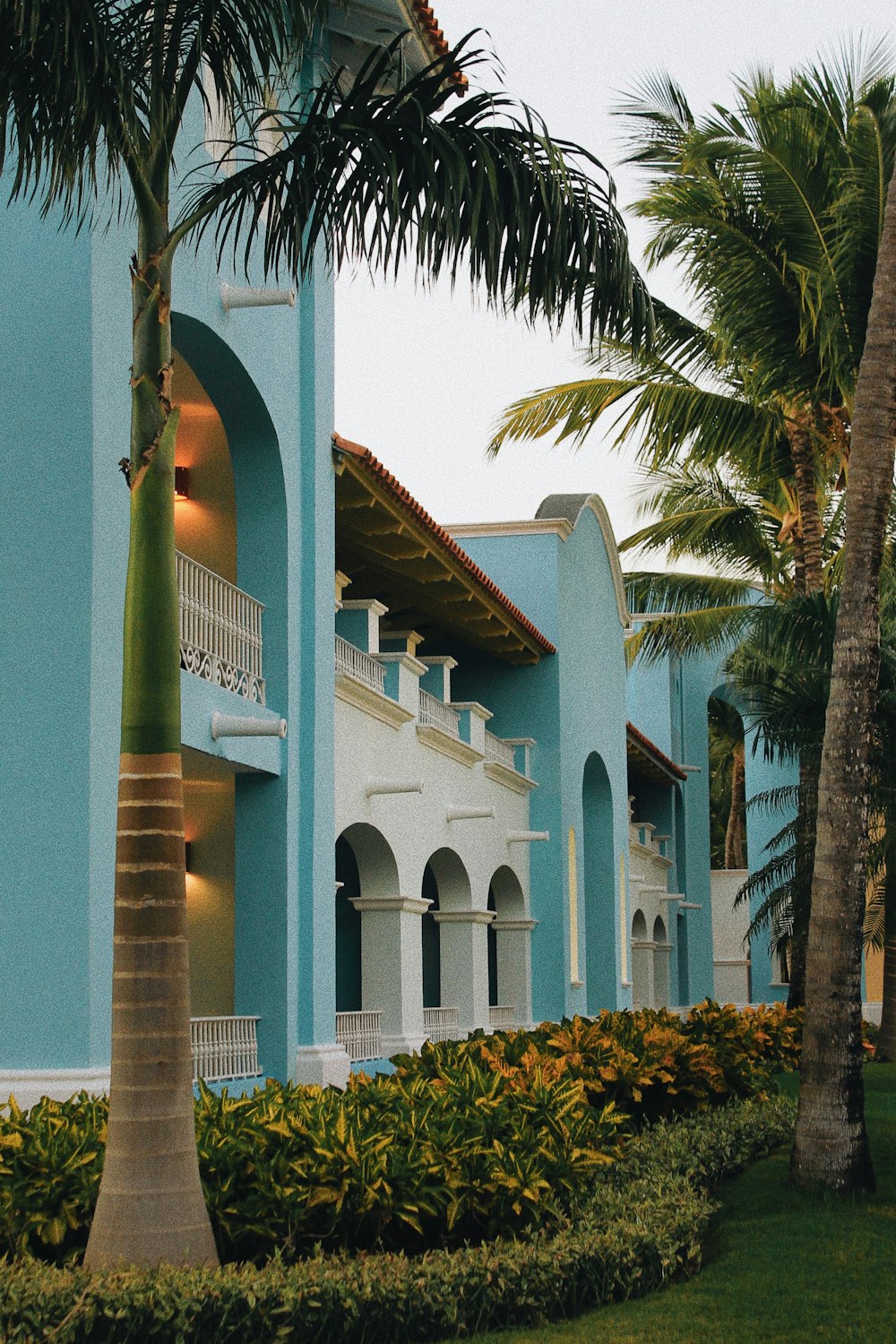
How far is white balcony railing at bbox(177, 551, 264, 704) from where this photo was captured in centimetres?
1226

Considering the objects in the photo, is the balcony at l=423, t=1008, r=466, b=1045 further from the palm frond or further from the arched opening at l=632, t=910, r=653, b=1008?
the arched opening at l=632, t=910, r=653, b=1008

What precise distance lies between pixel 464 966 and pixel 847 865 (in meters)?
10.6

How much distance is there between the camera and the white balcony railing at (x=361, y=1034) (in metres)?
15.9

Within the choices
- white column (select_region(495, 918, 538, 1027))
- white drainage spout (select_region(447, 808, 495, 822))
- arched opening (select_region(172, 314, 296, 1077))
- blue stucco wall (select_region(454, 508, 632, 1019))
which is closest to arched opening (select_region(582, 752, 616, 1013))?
blue stucco wall (select_region(454, 508, 632, 1019))

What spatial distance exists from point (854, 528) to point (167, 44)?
6.00 meters

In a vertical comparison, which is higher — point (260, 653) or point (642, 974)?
point (260, 653)

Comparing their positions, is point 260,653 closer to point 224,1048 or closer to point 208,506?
point 208,506

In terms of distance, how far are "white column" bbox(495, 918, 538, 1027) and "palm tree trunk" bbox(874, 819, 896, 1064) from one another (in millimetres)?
5386

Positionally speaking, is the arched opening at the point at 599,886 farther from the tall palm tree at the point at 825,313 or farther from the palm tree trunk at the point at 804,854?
the tall palm tree at the point at 825,313

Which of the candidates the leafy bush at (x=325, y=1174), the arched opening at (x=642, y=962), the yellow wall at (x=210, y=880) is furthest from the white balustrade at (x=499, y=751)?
the leafy bush at (x=325, y=1174)

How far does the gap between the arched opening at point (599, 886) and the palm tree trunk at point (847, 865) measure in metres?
16.0

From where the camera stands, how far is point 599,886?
28.2 meters

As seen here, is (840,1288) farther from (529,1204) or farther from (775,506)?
(775,506)

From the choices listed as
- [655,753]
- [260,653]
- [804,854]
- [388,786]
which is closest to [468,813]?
[388,786]
